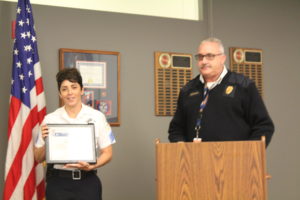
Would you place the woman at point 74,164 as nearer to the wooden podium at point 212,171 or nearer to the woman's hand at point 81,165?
the woman's hand at point 81,165

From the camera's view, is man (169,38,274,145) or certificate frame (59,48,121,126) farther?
certificate frame (59,48,121,126)

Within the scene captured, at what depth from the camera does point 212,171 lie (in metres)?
2.34

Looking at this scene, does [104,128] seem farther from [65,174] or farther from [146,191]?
[146,191]

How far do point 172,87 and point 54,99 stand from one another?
1221 mm

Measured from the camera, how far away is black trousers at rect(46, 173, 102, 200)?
109 inches

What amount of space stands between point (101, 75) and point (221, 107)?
161cm

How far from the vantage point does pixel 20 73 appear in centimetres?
358

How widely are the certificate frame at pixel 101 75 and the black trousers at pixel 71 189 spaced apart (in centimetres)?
136

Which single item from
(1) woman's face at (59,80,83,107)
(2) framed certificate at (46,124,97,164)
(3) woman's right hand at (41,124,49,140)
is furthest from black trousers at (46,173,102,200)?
(1) woman's face at (59,80,83,107)

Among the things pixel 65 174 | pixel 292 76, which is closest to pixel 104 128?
pixel 65 174

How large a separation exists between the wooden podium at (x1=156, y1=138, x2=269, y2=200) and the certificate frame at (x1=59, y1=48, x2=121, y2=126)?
184 cm

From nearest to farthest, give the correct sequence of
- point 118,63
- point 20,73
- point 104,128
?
1. point 104,128
2. point 20,73
3. point 118,63

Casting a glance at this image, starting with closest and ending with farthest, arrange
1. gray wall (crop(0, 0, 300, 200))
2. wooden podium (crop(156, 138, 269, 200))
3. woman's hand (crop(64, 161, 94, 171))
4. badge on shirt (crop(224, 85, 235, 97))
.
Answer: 1. wooden podium (crop(156, 138, 269, 200))
2. woman's hand (crop(64, 161, 94, 171))
3. badge on shirt (crop(224, 85, 235, 97))
4. gray wall (crop(0, 0, 300, 200))

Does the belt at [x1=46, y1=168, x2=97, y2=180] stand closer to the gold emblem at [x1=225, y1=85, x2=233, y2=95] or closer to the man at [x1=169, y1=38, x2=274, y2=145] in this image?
the man at [x1=169, y1=38, x2=274, y2=145]
